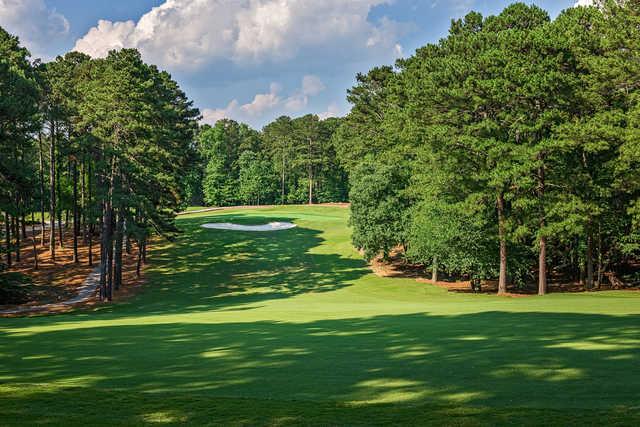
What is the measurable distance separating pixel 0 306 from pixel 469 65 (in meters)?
32.8

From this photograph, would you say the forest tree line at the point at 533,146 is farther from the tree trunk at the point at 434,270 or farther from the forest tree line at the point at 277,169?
the forest tree line at the point at 277,169

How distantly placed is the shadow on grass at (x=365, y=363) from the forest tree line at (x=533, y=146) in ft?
56.9

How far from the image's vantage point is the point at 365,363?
32.1ft

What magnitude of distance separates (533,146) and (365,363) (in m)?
25.0

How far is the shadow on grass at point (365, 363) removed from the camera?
25.1 feet

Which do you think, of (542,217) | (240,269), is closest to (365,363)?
(542,217)

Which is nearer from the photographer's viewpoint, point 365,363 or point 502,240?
point 365,363

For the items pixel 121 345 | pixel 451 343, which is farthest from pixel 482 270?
pixel 121 345

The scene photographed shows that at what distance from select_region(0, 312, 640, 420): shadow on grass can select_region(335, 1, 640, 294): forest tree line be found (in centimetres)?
1735

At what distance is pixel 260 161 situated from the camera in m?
113

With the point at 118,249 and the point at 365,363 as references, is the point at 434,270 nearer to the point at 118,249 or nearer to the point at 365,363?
the point at 118,249

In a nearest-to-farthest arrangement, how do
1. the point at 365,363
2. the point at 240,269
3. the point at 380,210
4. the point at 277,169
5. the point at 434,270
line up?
the point at 365,363, the point at 434,270, the point at 380,210, the point at 240,269, the point at 277,169

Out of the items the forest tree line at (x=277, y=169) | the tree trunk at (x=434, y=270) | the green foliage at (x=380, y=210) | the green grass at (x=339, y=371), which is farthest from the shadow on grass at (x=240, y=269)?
the forest tree line at (x=277, y=169)

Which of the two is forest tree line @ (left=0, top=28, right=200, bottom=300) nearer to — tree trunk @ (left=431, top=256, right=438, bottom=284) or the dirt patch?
the dirt patch
